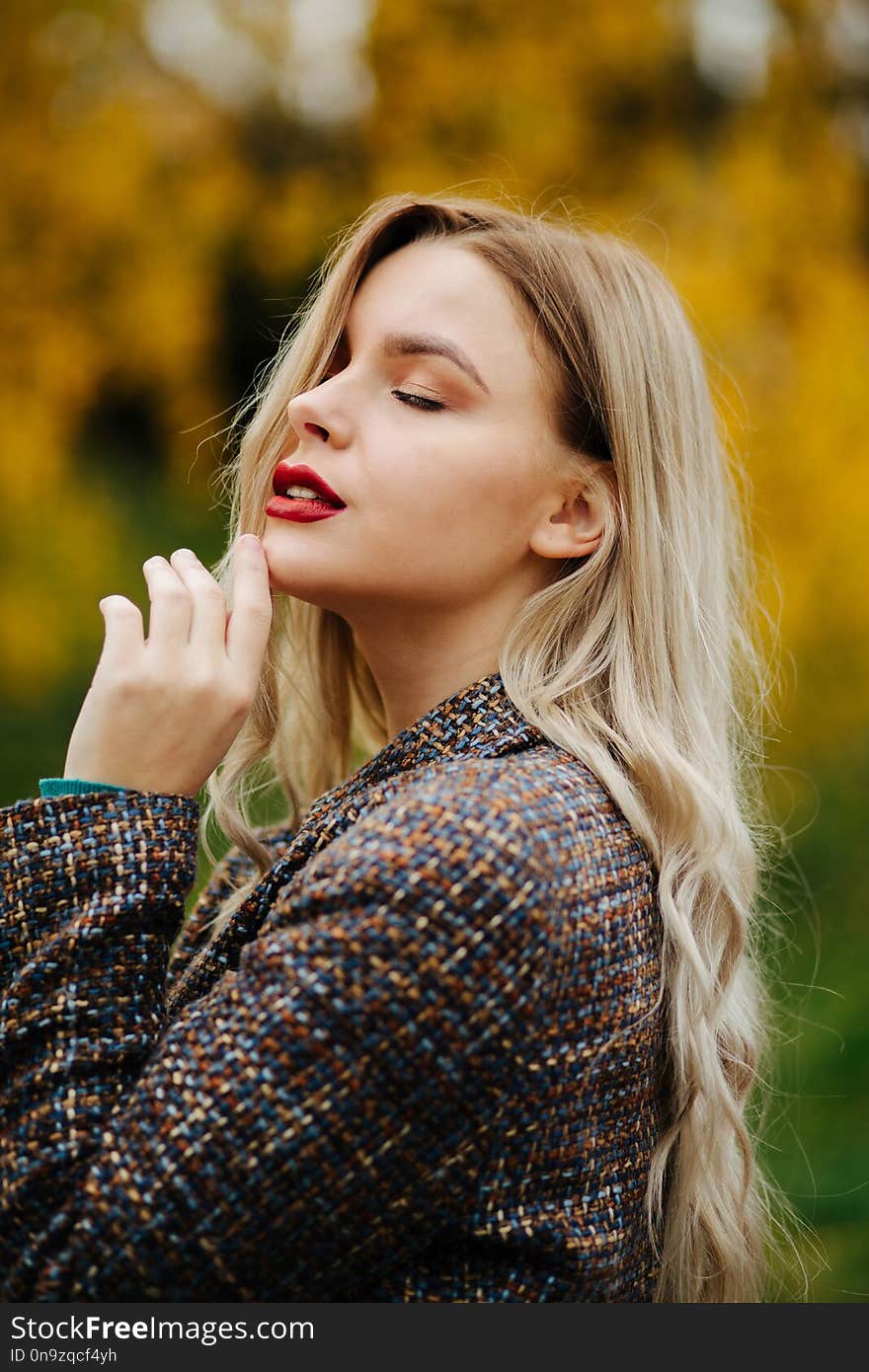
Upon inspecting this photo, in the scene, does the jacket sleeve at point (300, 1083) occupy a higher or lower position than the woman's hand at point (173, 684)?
lower

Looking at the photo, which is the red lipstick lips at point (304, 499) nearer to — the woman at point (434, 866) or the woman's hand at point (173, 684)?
the woman at point (434, 866)

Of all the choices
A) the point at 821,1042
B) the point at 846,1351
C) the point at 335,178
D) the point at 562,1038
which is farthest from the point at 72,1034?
the point at 335,178

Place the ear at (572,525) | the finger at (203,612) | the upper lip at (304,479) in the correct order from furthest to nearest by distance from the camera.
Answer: the ear at (572,525)
the upper lip at (304,479)
the finger at (203,612)

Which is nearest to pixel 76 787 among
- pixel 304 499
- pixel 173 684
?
pixel 173 684

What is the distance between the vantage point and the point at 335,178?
4.59m

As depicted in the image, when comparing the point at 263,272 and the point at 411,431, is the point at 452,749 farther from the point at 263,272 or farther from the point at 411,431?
the point at 263,272

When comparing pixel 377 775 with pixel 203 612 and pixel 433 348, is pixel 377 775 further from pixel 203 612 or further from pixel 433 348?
pixel 433 348

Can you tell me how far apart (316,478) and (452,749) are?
1.34ft

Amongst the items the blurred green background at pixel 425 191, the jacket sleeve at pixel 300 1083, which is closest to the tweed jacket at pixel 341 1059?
the jacket sleeve at pixel 300 1083

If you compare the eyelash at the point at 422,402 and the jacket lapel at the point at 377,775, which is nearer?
the jacket lapel at the point at 377,775

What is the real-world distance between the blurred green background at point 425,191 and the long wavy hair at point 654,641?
2377 mm

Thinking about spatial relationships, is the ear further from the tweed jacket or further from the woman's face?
the tweed jacket

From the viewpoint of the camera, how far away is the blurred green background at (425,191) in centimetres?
428

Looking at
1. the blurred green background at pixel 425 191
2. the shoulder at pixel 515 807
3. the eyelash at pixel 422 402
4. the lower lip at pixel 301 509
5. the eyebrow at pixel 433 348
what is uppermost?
the blurred green background at pixel 425 191
